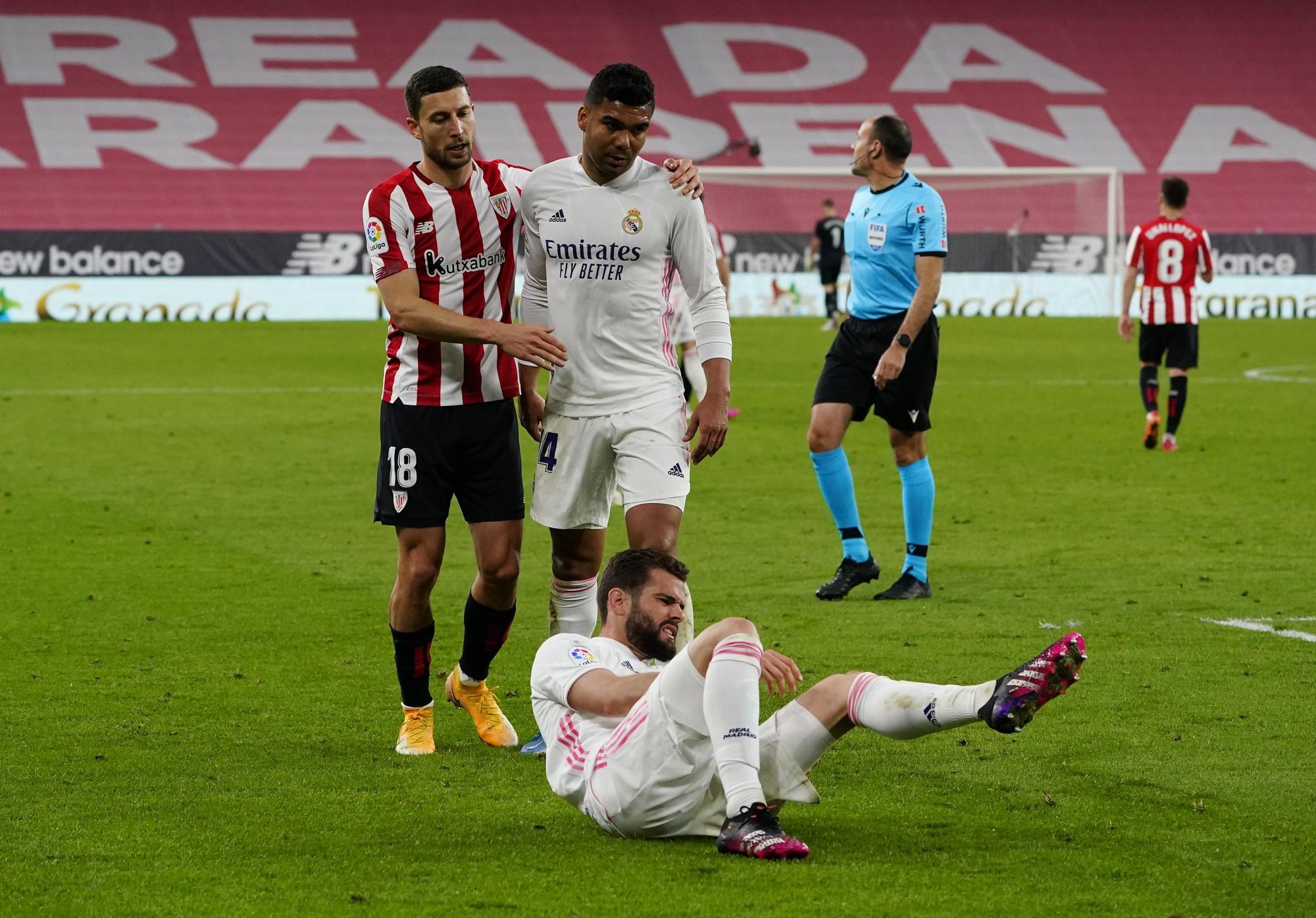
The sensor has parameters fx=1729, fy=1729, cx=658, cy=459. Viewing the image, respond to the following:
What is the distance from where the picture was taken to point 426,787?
4383 millimetres

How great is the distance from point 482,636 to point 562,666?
1.14 metres

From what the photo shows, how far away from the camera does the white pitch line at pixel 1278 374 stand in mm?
17331

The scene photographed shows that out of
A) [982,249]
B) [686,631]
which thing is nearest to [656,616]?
[686,631]

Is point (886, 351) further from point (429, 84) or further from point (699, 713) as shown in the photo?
point (699, 713)

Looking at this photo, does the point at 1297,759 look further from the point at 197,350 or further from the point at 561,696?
the point at 197,350

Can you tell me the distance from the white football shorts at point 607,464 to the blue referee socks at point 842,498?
96.9 inches

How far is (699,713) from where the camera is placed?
11.8ft

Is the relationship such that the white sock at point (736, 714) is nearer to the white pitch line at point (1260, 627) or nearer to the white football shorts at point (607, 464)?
the white football shorts at point (607, 464)

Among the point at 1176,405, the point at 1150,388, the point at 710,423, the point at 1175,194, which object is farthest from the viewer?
the point at 1175,194

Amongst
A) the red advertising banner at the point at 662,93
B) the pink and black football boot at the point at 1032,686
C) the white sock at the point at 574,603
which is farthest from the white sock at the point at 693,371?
the red advertising banner at the point at 662,93

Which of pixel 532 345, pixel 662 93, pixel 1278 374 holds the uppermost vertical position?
pixel 662 93

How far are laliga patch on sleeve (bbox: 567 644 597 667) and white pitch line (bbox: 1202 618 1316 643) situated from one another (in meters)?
3.25

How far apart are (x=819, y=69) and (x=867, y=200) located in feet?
91.6

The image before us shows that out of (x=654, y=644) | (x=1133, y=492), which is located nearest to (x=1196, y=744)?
(x=654, y=644)
